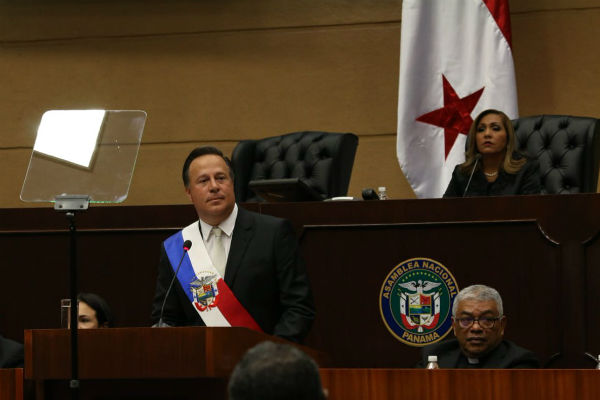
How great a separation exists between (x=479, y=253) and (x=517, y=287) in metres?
0.20

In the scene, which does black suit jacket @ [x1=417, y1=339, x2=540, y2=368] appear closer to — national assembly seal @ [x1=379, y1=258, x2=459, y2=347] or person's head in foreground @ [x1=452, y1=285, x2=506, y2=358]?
person's head in foreground @ [x1=452, y1=285, x2=506, y2=358]

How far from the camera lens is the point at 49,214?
463 cm

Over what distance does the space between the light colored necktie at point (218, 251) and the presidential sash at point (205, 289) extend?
0.16 feet

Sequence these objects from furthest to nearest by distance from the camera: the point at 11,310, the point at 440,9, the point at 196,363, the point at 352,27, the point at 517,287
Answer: the point at 352,27 < the point at 440,9 < the point at 11,310 < the point at 517,287 < the point at 196,363

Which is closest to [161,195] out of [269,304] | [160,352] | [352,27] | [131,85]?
[131,85]

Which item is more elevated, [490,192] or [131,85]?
[131,85]

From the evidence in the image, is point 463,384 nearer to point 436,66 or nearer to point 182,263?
point 182,263

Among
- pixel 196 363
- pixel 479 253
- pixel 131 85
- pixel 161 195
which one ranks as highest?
pixel 131 85

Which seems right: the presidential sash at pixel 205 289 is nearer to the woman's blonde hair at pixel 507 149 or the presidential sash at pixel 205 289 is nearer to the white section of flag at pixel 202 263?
the white section of flag at pixel 202 263

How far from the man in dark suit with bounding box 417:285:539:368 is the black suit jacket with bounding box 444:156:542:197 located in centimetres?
98

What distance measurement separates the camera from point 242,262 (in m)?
3.49

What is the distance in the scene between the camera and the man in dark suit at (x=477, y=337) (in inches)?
146

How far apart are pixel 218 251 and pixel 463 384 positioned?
3.63 ft

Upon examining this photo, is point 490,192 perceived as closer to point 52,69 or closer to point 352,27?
point 352,27
